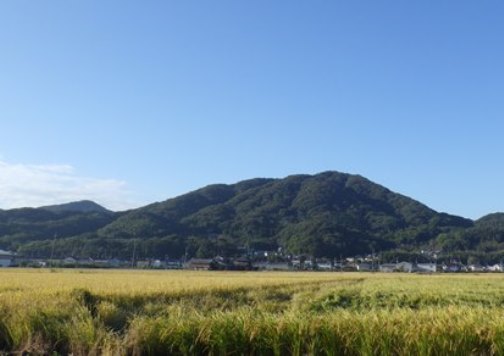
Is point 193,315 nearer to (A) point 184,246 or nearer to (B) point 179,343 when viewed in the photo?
(B) point 179,343

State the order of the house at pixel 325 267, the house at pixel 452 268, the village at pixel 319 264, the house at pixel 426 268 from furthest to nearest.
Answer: the house at pixel 452 268 → the village at pixel 319 264 → the house at pixel 325 267 → the house at pixel 426 268

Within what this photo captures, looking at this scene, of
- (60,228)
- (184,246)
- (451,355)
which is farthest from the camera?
(60,228)

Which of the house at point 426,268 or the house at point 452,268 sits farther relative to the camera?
the house at point 452,268

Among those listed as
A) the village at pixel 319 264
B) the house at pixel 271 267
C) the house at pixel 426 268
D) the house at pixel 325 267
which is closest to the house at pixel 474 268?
the village at pixel 319 264

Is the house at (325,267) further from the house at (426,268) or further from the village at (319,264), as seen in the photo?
the house at (426,268)

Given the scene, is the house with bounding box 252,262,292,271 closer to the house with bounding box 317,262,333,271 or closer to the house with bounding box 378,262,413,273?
the house with bounding box 317,262,333,271

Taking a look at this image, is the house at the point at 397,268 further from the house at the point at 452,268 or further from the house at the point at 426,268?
the house at the point at 452,268

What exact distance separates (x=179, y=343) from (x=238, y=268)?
106573mm

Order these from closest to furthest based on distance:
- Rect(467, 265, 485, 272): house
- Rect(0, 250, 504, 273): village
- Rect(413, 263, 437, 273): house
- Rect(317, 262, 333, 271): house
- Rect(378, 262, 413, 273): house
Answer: Rect(413, 263, 437, 273): house → Rect(317, 262, 333, 271): house → Rect(378, 262, 413, 273): house → Rect(0, 250, 504, 273): village → Rect(467, 265, 485, 272): house

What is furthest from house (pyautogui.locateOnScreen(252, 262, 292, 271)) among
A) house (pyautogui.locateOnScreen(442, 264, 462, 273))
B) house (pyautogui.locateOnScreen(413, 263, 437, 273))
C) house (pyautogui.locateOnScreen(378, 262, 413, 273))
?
house (pyautogui.locateOnScreen(442, 264, 462, 273))

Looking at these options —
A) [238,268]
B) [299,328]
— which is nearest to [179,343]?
[299,328]

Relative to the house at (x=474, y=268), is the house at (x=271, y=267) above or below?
below

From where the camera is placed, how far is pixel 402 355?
7215 millimetres

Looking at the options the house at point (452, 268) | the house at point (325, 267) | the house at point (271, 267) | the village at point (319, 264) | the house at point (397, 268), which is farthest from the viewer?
the house at point (452, 268)
